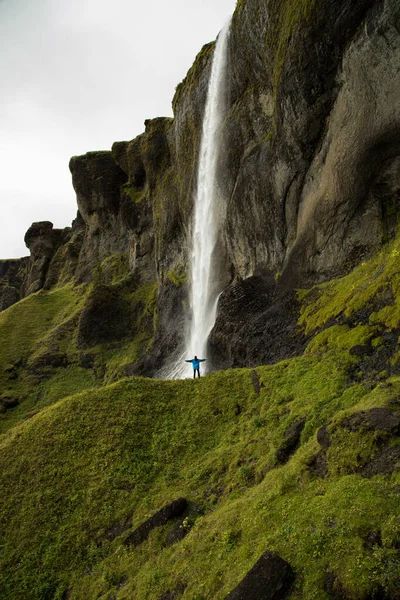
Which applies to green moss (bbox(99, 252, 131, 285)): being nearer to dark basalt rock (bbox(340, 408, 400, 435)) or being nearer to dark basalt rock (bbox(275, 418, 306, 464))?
dark basalt rock (bbox(275, 418, 306, 464))

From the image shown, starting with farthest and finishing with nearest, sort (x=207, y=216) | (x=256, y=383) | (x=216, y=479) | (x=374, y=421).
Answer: (x=207, y=216), (x=256, y=383), (x=216, y=479), (x=374, y=421)

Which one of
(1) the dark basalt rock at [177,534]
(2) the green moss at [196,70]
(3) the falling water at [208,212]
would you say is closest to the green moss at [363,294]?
(1) the dark basalt rock at [177,534]

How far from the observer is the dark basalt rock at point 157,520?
12359 millimetres

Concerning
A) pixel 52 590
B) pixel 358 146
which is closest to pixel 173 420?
pixel 52 590

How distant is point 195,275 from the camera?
42.3 m

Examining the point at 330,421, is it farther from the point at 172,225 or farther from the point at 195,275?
the point at 172,225

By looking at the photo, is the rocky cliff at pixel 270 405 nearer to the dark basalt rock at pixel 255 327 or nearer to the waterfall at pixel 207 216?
the dark basalt rock at pixel 255 327

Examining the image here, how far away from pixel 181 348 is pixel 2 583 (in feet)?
94.1

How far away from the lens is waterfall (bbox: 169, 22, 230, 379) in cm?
3653

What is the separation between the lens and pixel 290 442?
41.6ft

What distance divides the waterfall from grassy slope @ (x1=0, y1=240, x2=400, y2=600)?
14.9m

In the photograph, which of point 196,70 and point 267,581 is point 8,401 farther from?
point 267,581

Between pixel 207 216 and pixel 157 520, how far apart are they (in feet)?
100

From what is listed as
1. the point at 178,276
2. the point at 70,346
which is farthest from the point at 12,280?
the point at 178,276
